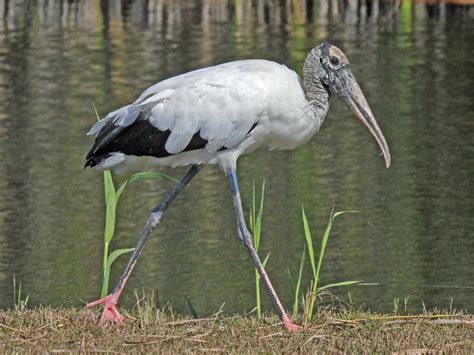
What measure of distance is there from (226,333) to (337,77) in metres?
1.51

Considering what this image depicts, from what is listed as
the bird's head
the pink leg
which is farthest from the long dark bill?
the pink leg

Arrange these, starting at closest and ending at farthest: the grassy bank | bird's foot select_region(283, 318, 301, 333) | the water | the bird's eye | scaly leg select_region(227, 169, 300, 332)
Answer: the grassy bank
bird's foot select_region(283, 318, 301, 333)
scaly leg select_region(227, 169, 300, 332)
the bird's eye
the water

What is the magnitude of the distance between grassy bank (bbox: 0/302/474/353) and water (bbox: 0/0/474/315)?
2620 millimetres

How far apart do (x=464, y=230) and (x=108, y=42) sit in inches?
508

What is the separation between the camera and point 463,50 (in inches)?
870

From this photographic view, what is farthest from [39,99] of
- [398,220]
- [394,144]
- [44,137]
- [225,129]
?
[225,129]

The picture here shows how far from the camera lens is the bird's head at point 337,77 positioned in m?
6.95

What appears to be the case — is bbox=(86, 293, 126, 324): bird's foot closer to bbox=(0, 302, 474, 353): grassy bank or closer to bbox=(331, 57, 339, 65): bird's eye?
bbox=(0, 302, 474, 353): grassy bank

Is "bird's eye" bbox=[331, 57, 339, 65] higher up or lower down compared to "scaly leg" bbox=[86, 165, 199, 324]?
higher up

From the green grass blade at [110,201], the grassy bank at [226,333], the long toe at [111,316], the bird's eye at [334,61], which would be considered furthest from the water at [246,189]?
the bird's eye at [334,61]

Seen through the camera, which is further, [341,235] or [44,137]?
[44,137]

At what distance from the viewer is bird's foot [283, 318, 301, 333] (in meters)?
6.28

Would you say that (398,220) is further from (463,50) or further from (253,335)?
(463,50)

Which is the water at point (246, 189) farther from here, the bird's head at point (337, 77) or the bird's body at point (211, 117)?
the bird's head at point (337, 77)
